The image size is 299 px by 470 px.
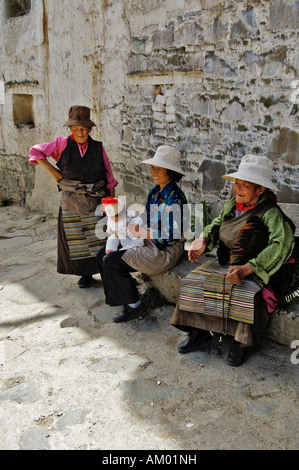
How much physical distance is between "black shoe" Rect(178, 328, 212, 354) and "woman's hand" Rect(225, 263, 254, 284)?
0.48 metres

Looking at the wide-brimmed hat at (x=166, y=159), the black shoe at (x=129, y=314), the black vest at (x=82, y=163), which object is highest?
the wide-brimmed hat at (x=166, y=159)

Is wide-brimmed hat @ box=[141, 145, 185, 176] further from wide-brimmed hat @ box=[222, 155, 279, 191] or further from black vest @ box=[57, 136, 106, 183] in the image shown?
black vest @ box=[57, 136, 106, 183]

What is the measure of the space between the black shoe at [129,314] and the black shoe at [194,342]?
1.84 ft

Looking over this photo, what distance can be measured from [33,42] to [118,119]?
8.68 feet

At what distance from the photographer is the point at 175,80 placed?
4.39 metres

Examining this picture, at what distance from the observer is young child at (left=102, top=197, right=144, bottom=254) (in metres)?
3.20

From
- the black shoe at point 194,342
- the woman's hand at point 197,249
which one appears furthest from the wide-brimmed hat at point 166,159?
the black shoe at point 194,342

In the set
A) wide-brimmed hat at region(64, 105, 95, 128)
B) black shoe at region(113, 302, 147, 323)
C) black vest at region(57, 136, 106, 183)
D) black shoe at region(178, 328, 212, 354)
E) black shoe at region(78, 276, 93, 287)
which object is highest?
wide-brimmed hat at region(64, 105, 95, 128)

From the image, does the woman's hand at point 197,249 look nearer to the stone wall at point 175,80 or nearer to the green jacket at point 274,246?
the green jacket at point 274,246

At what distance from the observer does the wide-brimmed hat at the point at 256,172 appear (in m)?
2.59

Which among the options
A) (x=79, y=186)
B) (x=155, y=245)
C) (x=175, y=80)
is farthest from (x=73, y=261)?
(x=175, y=80)

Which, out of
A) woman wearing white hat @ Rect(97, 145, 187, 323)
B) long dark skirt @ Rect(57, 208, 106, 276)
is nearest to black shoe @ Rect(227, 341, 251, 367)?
woman wearing white hat @ Rect(97, 145, 187, 323)

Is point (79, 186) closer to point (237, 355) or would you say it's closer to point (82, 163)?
point (82, 163)

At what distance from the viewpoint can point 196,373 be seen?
2.57 metres
